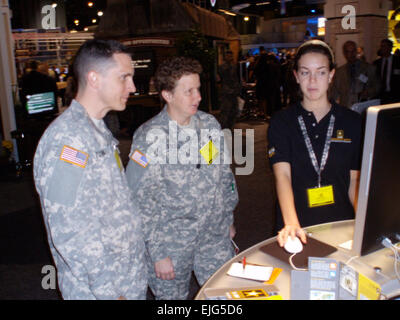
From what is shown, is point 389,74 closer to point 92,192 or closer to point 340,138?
point 340,138

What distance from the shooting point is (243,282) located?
126cm

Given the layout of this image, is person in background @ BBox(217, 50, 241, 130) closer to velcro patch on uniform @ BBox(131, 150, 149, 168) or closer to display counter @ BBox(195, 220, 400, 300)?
velcro patch on uniform @ BBox(131, 150, 149, 168)

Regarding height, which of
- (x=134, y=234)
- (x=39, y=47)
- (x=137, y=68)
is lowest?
(x=134, y=234)

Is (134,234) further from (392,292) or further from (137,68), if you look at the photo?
(137,68)

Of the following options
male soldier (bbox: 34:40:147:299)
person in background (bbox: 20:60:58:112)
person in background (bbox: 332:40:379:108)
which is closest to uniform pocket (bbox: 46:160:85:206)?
male soldier (bbox: 34:40:147:299)

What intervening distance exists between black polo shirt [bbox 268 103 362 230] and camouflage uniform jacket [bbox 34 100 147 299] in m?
0.79

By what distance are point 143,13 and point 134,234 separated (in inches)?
435

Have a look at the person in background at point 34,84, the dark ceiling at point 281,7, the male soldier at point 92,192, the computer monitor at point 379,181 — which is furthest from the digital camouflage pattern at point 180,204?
the dark ceiling at point 281,7

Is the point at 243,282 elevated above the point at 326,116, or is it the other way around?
the point at 326,116

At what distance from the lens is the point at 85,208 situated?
1.25 meters

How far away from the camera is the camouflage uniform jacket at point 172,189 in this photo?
1.81 meters

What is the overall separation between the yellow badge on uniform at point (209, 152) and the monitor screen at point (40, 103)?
5.39m

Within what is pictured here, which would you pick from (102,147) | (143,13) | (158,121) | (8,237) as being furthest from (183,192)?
(143,13)

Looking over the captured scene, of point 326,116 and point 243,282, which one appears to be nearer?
point 243,282
